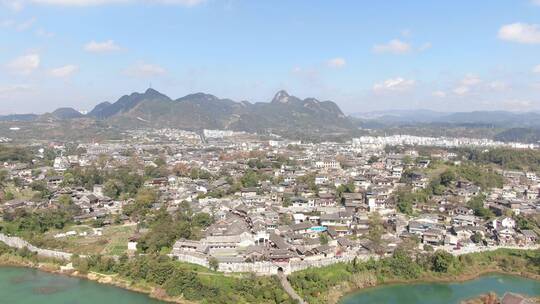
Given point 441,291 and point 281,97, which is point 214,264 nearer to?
point 441,291

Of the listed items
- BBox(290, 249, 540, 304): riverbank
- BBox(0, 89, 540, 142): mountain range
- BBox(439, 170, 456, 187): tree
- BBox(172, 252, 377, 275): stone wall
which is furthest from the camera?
BBox(0, 89, 540, 142): mountain range

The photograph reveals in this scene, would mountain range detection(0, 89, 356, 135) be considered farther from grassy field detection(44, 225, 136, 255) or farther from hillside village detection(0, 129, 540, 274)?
grassy field detection(44, 225, 136, 255)

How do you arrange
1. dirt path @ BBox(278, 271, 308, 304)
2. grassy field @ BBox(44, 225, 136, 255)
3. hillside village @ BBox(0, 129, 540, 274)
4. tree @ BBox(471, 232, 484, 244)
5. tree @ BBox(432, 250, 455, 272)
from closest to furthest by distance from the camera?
dirt path @ BBox(278, 271, 308, 304), tree @ BBox(432, 250, 455, 272), hillside village @ BBox(0, 129, 540, 274), grassy field @ BBox(44, 225, 136, 255), tree @ BBox(471, 232, 484, 244)

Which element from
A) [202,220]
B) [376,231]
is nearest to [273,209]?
[202,220]

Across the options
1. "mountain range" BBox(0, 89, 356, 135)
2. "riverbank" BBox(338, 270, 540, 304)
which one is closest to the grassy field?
"riverbank" BBox(338, 270, 540, 304)

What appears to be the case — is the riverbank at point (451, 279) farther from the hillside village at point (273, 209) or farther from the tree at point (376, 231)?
the tree at point (376, 231)

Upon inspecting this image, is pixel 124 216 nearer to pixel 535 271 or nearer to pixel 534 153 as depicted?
pixel 535 271
